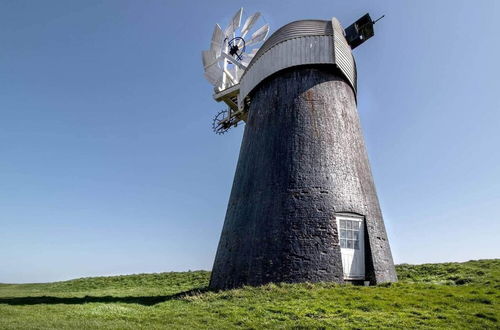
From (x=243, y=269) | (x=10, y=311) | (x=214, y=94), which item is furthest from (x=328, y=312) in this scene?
(x=214, y=94)

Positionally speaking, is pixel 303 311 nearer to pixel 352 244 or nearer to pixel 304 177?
pixel 352 244

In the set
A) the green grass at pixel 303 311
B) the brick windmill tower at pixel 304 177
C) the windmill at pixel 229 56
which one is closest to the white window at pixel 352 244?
the brick windmill tower at pixel 304 177

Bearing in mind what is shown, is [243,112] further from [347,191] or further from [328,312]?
[328,312]

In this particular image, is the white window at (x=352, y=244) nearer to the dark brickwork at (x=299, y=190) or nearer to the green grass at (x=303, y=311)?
the dark brickwork at (x=299, y=190)

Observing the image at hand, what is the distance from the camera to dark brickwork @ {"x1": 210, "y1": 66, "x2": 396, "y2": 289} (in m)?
12.7

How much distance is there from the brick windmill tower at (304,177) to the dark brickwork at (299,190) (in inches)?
1.5

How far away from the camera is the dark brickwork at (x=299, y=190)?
12.7 meters

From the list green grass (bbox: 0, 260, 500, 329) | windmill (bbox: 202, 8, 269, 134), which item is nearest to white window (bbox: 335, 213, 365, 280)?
green grass (bbox: 0, 260, 500, 329)

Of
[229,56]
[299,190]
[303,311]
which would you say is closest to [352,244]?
[299,190]

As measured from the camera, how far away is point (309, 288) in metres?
11.5

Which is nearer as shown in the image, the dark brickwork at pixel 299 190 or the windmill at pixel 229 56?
the dark brickwork at pixel 299 190

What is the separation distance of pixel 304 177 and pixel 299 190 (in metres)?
0.58

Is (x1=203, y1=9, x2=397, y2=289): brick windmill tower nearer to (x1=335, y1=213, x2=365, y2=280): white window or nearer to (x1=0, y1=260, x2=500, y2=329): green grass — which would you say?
(x1=335, y1=213, x2=365, y2=280): white window

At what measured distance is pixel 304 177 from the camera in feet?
45.4
